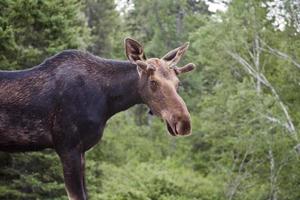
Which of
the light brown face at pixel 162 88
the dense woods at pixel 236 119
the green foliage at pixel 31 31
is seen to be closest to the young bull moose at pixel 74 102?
the light brown face at pixel 162 88

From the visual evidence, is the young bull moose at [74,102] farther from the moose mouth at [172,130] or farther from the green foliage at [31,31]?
the green foliage at [31,31]

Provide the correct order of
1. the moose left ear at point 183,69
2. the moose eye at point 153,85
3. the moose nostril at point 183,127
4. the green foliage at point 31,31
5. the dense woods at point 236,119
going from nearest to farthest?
the moose nostril at point 183,127 < the moose eye at point 153,85 < the moose left ear at point 183,69 < the green foliage at point 31,31 < the dense woods at point 236,119

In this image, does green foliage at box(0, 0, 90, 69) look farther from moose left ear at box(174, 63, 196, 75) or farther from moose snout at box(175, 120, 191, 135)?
moose snout at box(175, 120, 191, 135)

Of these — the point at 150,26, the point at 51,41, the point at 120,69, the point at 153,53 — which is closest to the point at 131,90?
the point at 120,69

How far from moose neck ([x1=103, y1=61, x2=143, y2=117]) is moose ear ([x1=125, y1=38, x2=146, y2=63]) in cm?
10

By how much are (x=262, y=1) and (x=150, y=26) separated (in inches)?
446

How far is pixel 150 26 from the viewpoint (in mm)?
30391

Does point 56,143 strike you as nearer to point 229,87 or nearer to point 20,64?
point 20,64

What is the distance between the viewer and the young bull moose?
292 cm

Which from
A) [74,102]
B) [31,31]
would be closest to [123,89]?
[74,102]

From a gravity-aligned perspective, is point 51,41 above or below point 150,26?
below

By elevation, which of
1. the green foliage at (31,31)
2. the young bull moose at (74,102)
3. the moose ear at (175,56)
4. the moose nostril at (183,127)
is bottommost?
the moose nostril at (183,127)

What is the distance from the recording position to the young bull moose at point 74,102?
292 centimetres

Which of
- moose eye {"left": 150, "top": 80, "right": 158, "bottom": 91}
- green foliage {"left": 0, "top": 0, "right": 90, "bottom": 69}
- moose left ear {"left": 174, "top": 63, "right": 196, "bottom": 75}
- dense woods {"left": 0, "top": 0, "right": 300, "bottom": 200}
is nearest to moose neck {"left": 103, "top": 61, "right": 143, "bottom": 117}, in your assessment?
moose eye {"left": 150, "top": 80, "right": 158, "bottom": 91}
